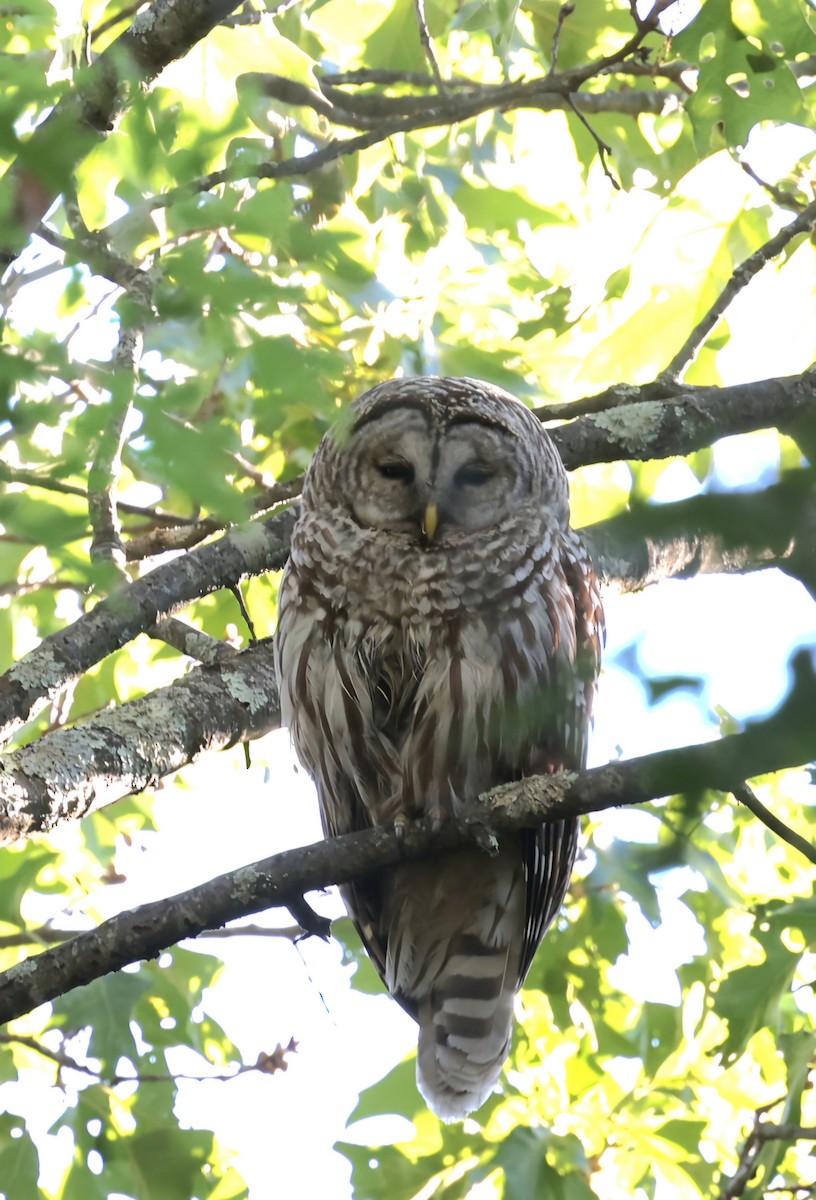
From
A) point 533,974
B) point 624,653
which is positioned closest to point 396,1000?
point 533,974

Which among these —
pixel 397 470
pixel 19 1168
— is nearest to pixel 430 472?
pixel 397 470

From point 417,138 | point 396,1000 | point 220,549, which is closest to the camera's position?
point 220,549

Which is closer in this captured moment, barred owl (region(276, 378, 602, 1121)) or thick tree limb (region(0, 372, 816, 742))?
thick tree limb (region(0, 372, 816, 742))

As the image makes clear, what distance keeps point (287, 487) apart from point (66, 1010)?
1.86 metres

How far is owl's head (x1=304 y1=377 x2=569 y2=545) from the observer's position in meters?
4.19

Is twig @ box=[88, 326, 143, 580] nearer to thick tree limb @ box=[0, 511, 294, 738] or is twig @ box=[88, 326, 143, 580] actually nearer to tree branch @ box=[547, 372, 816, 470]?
thick tree limb @ box=[0, 511, 294, 738]

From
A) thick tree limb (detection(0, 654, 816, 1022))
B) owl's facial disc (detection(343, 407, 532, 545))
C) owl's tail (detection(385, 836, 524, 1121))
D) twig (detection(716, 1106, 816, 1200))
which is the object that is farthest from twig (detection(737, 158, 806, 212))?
twig (detection(716, 1106, 816, 1200))

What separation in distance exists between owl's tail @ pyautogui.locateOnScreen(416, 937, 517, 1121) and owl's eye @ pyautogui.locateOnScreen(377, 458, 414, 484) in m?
1.53

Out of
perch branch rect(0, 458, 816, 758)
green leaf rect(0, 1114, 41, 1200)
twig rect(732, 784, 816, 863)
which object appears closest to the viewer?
perch branch rect(0, 458, 816, 758)

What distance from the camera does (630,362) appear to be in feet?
16.5

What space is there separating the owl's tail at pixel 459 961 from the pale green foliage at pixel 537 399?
259 millimetres

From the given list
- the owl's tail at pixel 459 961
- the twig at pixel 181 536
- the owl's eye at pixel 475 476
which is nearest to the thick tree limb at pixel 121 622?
the twig at pixel 181 536

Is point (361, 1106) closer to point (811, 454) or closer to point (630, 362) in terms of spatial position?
point (630, 362)

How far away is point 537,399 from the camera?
533 centimetres
